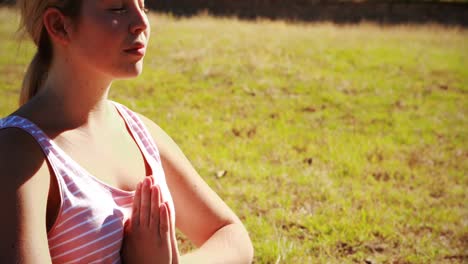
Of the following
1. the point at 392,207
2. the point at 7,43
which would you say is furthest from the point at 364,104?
the point at 7,43

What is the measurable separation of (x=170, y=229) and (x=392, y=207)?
2.99 metres

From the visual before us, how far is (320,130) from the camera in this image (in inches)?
242

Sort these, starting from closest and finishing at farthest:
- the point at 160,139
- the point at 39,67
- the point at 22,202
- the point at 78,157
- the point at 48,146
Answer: the point at 22,202 → the point at 48,146 → the point at 78,157 → the point at 39,67 → the point at 160,139

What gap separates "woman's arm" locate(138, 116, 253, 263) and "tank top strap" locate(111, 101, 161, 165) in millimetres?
85

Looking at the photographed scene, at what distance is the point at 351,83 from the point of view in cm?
822

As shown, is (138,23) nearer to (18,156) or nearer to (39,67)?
(39,67)

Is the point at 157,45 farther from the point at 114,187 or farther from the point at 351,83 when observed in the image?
the point at 114,187

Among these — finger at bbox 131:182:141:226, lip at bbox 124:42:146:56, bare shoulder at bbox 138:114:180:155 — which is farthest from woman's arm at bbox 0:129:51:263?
bare shoulder at bbox 138:114:180:155

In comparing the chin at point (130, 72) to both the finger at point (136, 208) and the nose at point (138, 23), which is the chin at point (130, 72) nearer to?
the nose at point (138, 23)

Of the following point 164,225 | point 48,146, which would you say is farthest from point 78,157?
point 164,225

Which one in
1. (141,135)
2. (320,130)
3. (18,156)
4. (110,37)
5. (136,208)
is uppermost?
(110,37)

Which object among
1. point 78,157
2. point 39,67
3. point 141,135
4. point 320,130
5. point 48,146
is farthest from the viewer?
point 320,130

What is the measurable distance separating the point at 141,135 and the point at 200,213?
0.48 meters

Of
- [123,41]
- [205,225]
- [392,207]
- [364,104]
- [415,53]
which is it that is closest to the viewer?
[123,41]
